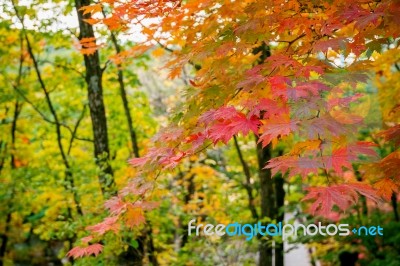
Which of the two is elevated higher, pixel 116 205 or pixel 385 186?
pixel 116 205

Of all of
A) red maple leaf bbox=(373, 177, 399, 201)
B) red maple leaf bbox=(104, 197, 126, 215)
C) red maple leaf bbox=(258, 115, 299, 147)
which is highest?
red maple leaf bbox=(258, 115, 299, 147)

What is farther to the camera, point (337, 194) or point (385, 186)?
point (385, 186)

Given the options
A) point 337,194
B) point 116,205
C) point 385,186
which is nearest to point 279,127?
point 337,194

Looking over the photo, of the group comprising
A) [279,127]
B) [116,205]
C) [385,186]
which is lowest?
[385,186]

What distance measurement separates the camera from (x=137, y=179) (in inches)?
126

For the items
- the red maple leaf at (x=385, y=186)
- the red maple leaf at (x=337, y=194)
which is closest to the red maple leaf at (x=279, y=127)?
the red maple leaf at (x=337, y=194)

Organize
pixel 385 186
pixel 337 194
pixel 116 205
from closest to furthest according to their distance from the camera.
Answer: pixel 337 194 < pixel 385 186 < pixel 116 205

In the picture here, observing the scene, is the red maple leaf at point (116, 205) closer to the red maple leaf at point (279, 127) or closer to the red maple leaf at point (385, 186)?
the red maple leaf at point (279, 127)

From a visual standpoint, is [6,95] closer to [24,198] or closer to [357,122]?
[24,198]

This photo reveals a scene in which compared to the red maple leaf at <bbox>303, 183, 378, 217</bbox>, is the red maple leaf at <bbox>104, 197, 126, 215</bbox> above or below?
above

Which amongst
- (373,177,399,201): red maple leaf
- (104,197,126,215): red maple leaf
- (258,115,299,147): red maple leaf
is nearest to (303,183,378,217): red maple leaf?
(258,115,299,147): red maple leaf

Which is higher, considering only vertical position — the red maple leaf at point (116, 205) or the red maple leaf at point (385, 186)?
the red maple leaf at point (116, 205)

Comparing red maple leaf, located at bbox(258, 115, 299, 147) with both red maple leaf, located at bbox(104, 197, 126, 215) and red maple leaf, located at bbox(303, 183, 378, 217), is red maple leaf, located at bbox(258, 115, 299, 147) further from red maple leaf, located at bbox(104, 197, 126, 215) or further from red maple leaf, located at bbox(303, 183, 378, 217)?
red maple leaf, located at bbox(104, 197, 126, 215)

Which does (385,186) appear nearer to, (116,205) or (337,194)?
(337,194)
